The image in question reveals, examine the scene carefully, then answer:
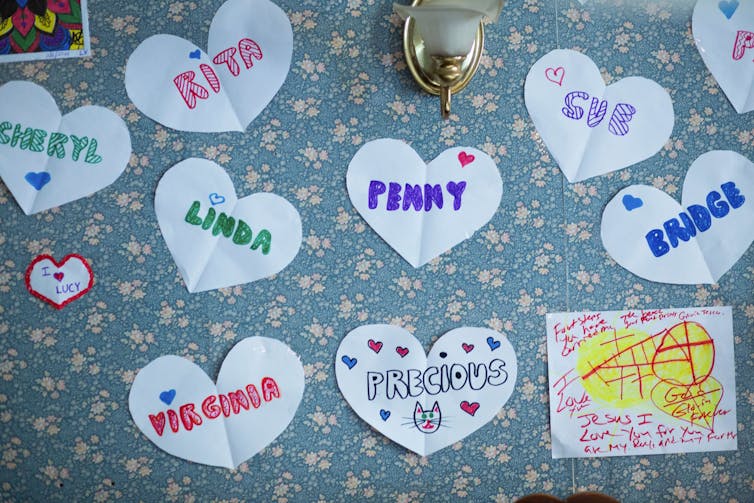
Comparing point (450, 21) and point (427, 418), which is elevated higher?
point (450, 21)

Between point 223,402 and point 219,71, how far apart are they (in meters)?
0.67

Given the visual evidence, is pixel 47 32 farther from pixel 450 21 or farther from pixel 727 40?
pixel 727 40

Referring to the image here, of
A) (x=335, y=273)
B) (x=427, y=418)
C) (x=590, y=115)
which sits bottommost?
(x=427, y=418)

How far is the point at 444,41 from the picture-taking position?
1.32m

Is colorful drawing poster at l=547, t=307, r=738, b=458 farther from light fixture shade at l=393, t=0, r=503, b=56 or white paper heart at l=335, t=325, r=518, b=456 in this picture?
light fixture shade at l=393, t=0, r=503, b=56

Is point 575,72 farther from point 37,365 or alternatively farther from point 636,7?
point 37,365

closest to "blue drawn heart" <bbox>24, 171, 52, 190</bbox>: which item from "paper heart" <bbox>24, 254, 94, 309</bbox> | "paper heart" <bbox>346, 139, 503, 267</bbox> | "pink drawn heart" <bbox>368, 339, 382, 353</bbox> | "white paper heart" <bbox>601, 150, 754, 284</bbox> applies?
"paper heart" <bbox>24, 254, 94, 309</bbox>

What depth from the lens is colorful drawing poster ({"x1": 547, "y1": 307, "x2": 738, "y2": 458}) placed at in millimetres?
1512

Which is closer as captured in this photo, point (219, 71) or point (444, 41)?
point (444, 41)

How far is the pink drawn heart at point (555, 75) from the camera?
150 centimetres

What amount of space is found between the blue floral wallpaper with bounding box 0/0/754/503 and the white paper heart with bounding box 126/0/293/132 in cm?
2

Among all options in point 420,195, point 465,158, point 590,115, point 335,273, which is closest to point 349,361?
point 335,273

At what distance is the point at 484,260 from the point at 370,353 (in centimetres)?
30

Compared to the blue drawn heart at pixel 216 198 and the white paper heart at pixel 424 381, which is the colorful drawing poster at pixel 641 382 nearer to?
the white paper heart at pixel 424 381
